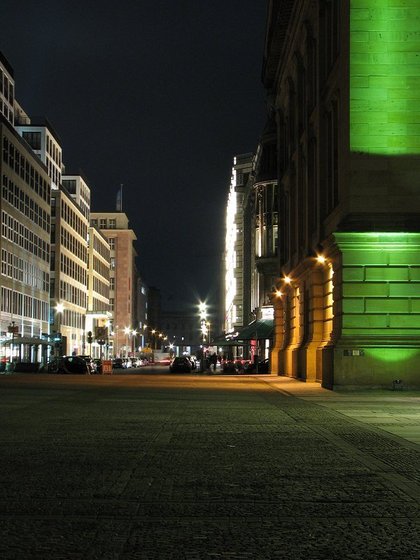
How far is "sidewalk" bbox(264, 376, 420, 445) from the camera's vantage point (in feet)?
59.2

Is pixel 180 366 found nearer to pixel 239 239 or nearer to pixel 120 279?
pixel 239 239

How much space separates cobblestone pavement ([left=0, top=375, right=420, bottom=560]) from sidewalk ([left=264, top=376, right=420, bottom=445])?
0.56 metres

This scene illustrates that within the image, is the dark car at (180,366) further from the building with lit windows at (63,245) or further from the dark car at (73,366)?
the building with lit windows at (63,245)

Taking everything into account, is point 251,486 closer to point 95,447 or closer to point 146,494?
point 146,494

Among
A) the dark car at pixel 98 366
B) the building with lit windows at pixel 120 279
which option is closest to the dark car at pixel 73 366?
the dark car at pixel 98 366

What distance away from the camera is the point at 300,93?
50.2 m

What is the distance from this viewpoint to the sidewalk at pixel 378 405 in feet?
59.2

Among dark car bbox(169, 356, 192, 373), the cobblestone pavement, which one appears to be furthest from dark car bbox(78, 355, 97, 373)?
the cobblestone pavement

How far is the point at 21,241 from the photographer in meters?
89.4

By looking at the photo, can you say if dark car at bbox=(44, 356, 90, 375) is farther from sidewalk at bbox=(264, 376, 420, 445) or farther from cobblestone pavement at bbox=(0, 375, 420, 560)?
cobblestone pavement at bbox=(0, 375, 420, 560)

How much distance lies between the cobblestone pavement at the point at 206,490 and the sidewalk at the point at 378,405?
0.56 metres

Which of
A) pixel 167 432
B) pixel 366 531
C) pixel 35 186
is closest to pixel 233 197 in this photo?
pixel 35 186

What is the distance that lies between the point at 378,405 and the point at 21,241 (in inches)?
2720

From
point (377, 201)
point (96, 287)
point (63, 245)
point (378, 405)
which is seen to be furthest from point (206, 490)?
point (96, 287)
